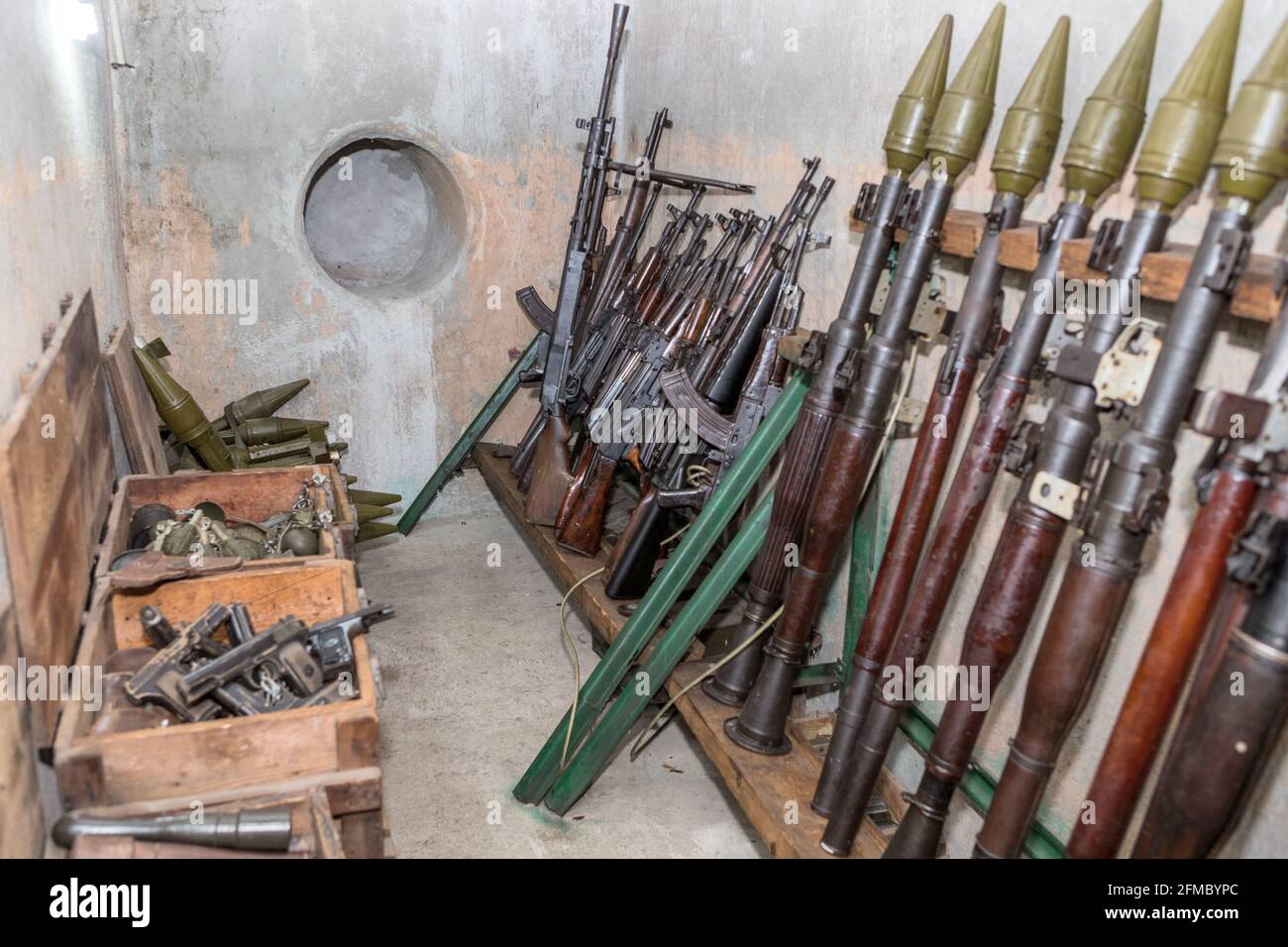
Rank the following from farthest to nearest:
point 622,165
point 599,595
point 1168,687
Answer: point 622,165 < point 599,595 < point 1168,687

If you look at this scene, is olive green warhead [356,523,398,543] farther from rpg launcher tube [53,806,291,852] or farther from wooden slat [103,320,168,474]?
rpg launcher tube [53,806,291,852]

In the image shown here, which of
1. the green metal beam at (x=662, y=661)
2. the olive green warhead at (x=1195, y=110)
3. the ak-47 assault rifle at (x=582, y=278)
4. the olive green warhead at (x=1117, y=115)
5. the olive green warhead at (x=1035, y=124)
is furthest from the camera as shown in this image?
A: the ak-47 assault rifle at (x=582, y=278)

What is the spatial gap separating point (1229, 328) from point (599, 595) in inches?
90.3

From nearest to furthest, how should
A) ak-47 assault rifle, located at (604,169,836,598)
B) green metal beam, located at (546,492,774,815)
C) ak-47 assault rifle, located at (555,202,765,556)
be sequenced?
1. green metal beam, located at (546,492,774,815)
2. ak-47 assault rifle, located at (604,169,836,598)
3. ak-47 assault rifle, located at (555,202,765,556)

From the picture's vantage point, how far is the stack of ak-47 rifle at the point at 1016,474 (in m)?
1.54

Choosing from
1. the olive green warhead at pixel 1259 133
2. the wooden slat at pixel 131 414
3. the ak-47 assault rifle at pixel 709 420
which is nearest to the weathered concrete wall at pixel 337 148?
the wooden slat at pixel 131 414

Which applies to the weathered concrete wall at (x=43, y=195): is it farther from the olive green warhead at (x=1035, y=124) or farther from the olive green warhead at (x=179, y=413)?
the olive green warhead at (x=1035, y=124)

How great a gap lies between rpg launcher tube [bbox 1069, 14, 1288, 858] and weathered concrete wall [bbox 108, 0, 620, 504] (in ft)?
12.7

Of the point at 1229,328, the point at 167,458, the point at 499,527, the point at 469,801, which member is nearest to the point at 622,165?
the point at 499,527

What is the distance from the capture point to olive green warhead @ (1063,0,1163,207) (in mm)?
1832

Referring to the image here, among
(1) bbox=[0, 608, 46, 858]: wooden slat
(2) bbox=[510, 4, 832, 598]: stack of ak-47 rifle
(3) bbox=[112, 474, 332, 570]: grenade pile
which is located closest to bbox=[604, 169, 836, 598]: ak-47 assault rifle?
(2) bbox=[510, 4, 832, 598]: stack of ak-47 rifle

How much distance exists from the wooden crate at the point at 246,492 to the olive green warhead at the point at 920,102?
1.86 m

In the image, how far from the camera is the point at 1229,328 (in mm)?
1779

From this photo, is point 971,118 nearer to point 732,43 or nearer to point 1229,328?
point 1229,328
